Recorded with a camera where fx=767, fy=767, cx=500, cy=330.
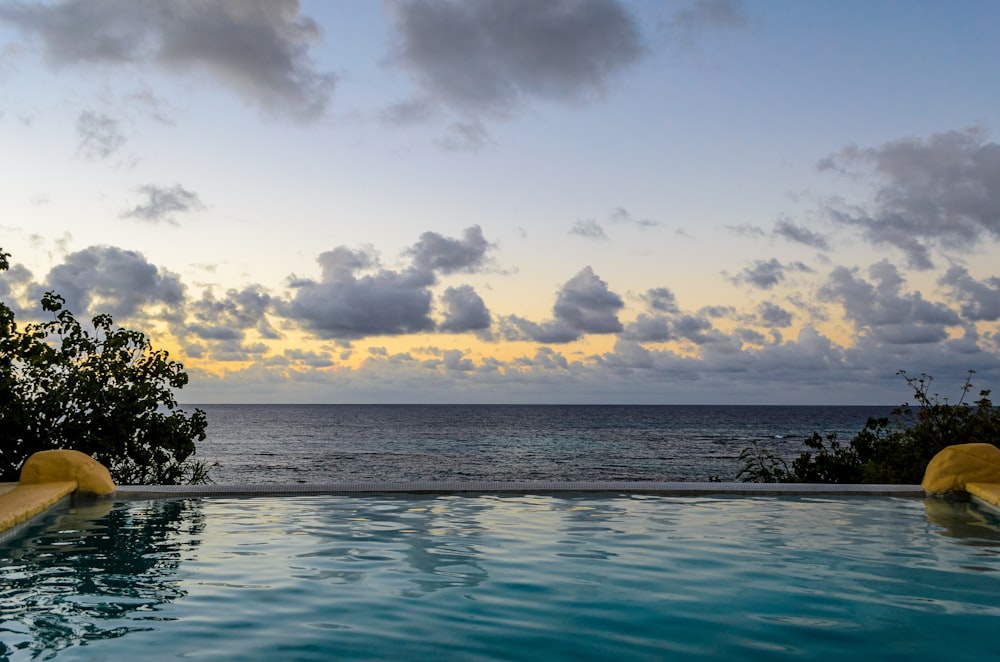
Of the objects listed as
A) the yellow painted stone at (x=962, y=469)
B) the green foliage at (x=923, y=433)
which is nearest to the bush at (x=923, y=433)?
the green foliage at (x=923, y=433)

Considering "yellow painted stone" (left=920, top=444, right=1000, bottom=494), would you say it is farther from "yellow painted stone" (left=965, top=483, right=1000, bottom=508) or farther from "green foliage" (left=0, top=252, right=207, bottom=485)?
"green foliage" (left=0, top=252, right=207, bottom=485)

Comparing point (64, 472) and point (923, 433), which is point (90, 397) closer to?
point (64, 472)

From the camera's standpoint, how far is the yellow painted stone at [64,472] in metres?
10.5

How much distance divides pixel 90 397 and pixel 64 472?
3.00m

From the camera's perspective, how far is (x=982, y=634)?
5.14m

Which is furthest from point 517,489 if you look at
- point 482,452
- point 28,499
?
point 482,452

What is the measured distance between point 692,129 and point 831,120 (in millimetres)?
3098

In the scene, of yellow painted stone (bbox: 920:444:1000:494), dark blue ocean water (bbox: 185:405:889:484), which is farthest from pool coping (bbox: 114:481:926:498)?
dark blue ocean water (bbox: 185:405:889:484)

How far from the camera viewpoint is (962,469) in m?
11.0

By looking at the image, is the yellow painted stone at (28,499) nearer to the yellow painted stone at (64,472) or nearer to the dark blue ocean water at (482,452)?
the yellow painted stone at (64,472)

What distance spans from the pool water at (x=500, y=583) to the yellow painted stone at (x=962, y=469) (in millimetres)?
1133

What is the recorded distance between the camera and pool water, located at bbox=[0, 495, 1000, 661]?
16.0ft

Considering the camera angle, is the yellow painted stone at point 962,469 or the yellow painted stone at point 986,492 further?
the yellow painted stone at point 962,469

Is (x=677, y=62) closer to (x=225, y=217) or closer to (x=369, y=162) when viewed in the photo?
Result: (x=369, y=162)
